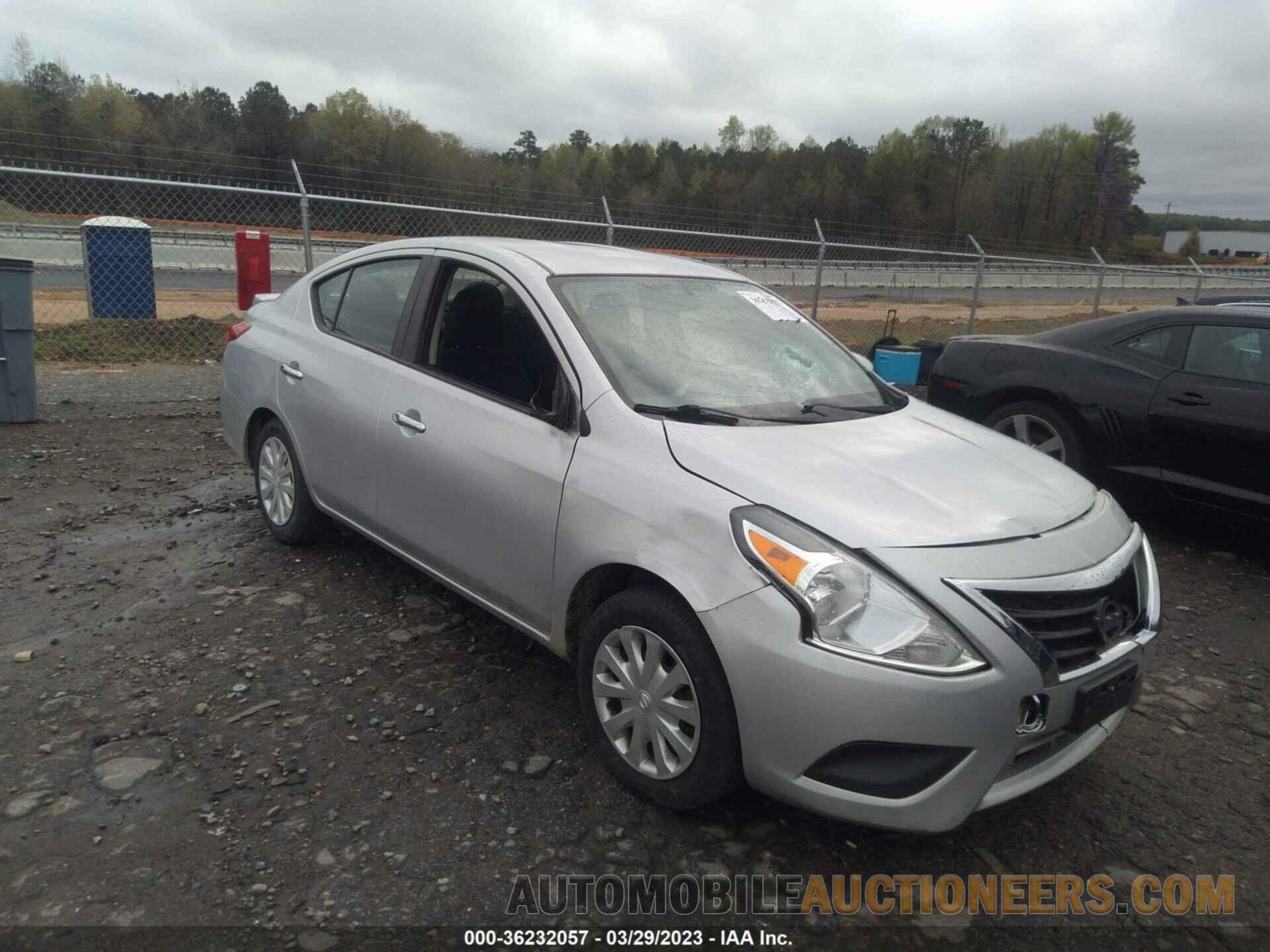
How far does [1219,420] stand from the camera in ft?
16.5

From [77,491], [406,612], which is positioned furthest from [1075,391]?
[77,491]

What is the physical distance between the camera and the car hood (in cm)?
245

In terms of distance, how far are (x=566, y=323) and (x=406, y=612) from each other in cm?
161

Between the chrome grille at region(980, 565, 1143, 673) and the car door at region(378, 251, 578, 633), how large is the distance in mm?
1374

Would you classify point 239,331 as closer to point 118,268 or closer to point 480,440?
point 480,440

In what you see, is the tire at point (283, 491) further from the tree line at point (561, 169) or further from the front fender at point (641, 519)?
the tree line at point (561, 169)

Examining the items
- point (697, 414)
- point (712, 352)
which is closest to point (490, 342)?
point (712, 352)

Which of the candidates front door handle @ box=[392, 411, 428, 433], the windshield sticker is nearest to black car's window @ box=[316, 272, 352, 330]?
front door handle @ box=[392, 411, 428, 433]

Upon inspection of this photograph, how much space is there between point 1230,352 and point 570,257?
4063 millimetres

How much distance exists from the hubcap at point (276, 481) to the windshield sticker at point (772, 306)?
233cm

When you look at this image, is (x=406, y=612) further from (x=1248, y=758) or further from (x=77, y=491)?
(x=1248, y=758)

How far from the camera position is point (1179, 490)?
516 cm

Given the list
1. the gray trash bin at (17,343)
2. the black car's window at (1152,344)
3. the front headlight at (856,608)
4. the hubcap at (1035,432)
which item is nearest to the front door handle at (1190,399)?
the black car's window at (1152,344)

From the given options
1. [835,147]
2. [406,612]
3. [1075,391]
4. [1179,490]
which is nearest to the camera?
[406,612]
